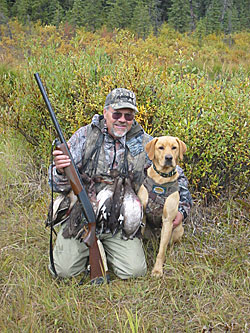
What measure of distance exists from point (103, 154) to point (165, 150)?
0.63 metres

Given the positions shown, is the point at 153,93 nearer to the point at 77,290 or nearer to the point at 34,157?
the point at 34,157

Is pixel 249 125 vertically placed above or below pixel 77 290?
above

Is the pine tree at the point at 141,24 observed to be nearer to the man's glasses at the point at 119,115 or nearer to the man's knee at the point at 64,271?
the man's glasses at the point at 119,115

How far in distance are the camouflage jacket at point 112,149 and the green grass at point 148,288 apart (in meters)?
0.47

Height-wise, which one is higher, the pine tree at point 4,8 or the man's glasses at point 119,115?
the pine tree at point 4,8

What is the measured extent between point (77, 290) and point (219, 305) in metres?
1.11

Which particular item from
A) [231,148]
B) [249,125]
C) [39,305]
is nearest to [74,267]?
[39,305]

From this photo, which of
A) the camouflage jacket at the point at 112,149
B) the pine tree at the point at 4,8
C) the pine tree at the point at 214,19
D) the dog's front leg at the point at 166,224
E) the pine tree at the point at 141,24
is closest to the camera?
the dog's front leg at the point at 166,224

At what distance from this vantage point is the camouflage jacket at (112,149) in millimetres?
3217

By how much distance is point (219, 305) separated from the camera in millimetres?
2594

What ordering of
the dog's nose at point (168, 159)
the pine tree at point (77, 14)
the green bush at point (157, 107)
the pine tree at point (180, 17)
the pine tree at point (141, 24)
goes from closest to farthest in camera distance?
the dog's nose at point (168, 159), the green bush at point (157, 107), the pine tree at point (77, 14), the pine tree at point (141, 24), the pine tree at point (180, 17)

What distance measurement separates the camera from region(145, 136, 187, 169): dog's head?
9.39 ft

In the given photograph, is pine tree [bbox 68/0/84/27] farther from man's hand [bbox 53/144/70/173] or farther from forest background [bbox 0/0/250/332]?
man's hand [bbox 53/144/70/173]

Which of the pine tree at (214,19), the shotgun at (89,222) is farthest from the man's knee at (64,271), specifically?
the pine tree at (214,19)
